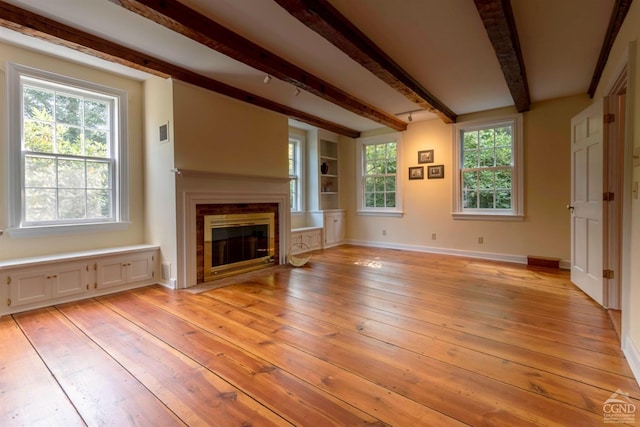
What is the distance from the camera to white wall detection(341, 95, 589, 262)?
15.0ft

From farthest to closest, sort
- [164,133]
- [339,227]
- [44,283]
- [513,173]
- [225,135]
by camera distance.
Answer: [339,227] < [513,173] < [225,135] < [164,133] < [44,283]

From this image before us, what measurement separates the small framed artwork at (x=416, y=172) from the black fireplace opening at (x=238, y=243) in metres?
3.08

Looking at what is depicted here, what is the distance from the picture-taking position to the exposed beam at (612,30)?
7.56 ft

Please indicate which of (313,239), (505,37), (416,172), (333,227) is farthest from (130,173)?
(416,172)

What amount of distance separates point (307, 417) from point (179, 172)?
294cm

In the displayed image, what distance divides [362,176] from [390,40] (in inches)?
154

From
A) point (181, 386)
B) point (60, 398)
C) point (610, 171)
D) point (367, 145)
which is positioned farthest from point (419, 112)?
point (60, 398)

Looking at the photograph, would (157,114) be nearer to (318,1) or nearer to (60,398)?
(318,1)

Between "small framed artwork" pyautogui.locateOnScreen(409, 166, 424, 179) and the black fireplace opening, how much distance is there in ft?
10.1

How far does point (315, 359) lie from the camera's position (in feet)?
6.59

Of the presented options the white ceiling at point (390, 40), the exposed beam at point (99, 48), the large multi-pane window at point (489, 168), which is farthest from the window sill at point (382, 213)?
the exposed beam at point (99, 48)

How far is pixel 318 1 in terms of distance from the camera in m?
2.25

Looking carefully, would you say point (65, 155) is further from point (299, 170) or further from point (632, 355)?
point (632, 355)

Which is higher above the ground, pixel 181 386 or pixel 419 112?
pixel 419 112
